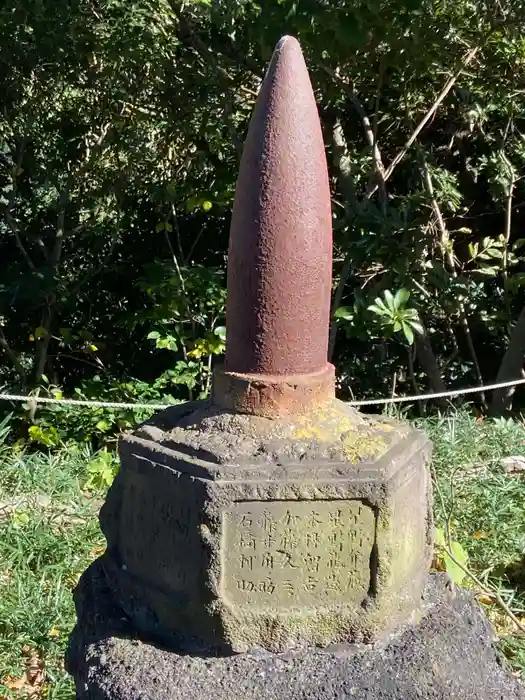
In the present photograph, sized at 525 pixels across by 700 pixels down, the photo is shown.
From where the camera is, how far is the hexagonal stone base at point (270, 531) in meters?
1.53

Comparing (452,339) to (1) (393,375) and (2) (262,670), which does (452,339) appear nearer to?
(1) (393,375)

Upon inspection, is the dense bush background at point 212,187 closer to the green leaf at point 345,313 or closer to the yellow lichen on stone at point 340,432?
the green leaf at point 345,313

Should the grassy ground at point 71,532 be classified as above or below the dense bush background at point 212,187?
below

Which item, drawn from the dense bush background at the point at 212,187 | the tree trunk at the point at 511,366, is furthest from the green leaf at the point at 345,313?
the tree trunk at the point at 511,366

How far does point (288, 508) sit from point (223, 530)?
0.14 metres

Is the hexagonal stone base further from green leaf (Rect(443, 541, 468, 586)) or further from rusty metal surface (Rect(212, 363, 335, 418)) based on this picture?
green leaf (Rect(443, 541, 468, 586))

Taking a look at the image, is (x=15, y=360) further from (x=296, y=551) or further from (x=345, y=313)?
(x=296, y=551)

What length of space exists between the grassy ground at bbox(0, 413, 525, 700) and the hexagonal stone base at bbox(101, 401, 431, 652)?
115 centimetres

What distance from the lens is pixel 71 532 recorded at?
341 centimetres

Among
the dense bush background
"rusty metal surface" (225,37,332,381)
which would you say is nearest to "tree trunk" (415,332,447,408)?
the dense bush background

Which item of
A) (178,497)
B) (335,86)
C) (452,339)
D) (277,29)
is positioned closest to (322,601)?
(178,497)

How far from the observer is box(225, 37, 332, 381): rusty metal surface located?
5.15ft

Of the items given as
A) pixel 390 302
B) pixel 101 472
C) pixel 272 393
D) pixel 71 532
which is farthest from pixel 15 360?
pixel 272 393

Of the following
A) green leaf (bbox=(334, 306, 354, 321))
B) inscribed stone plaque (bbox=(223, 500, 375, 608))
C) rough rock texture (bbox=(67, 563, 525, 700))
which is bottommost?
rough rock texture (bbox=(67, 563, 525, 700))
